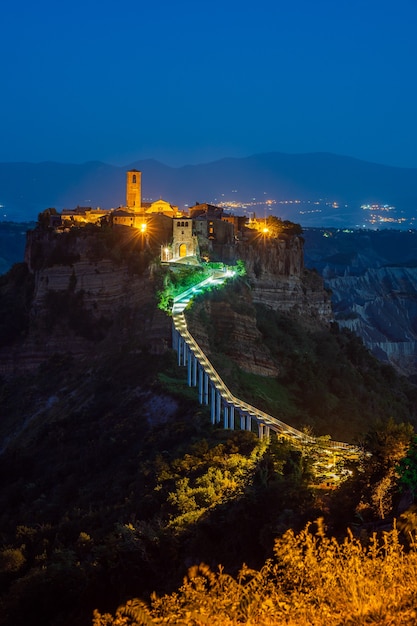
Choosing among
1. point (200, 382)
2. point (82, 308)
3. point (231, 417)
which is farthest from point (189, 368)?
point (82, 308)

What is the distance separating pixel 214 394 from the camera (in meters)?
31.4

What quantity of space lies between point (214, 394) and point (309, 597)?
18.2 meters

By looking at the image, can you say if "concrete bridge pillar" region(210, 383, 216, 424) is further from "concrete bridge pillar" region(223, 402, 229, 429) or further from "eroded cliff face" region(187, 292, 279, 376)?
"eroded cliff face" region(187, 292, 279, 376)

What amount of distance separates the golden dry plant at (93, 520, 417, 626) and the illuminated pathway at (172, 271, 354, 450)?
11991 mm

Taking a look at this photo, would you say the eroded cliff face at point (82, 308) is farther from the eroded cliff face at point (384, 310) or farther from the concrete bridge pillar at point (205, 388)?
the eroded cliff face at point (384, 310)

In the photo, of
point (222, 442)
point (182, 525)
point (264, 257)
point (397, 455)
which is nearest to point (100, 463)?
point (222, 442)

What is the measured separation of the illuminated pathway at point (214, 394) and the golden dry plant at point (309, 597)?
11991 millimetres

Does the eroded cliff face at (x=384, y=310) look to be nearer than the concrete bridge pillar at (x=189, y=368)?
No

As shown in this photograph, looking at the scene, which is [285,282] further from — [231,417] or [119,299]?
[231,417]

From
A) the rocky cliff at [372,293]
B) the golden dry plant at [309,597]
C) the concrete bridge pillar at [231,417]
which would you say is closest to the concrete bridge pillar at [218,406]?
the concrete bridge pillar at [231,417]

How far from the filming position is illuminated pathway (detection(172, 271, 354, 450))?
92.4 feet

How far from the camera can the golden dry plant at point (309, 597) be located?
12773mm

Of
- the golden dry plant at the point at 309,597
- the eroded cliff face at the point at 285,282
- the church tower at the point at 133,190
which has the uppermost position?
the church tower at the point at 133,190

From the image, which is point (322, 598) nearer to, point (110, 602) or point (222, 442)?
point (110, 602)
